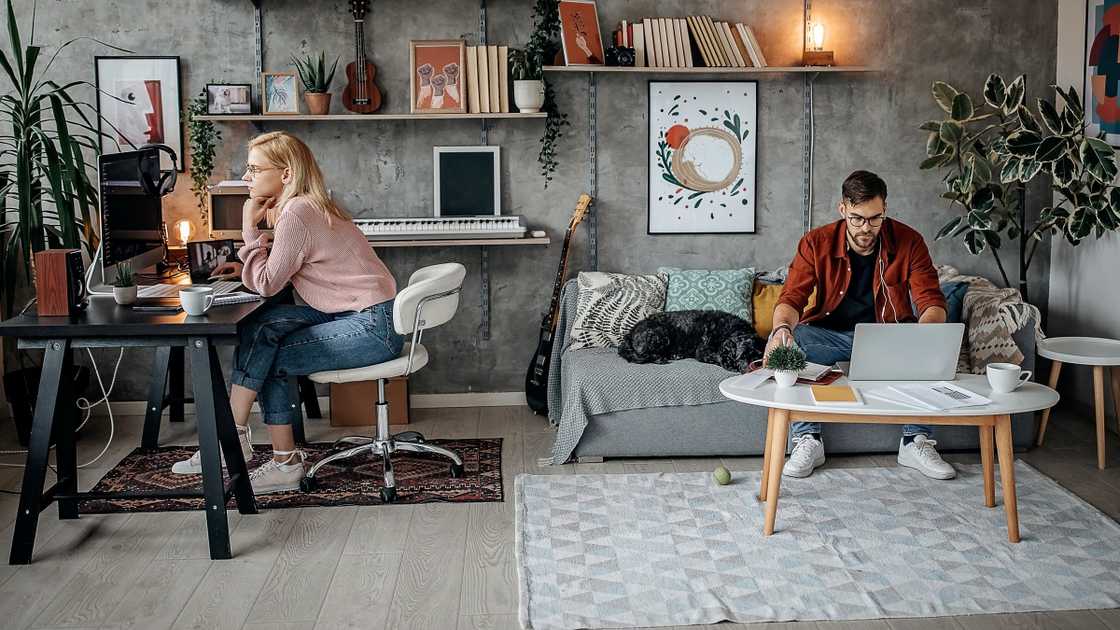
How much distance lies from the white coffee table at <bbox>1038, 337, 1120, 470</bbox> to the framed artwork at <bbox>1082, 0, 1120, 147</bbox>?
2.93 ft

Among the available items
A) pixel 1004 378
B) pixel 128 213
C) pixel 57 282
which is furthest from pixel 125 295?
pixel 1004 378

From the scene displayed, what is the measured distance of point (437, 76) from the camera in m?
4.93

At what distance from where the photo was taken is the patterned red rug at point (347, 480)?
3.83 m

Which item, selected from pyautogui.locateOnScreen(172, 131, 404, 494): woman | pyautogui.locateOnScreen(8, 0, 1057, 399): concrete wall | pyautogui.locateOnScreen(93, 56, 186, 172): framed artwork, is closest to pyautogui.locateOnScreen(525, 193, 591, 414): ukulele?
pyautogui.locateOnScreen(8, 0, 1057, 399): concrete wall

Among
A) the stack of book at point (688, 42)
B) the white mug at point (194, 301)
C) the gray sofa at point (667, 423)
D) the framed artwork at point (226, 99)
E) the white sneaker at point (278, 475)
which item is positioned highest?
the stack of book at point (688, 42)

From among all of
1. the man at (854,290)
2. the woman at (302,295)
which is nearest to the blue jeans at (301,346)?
the woman at (302,295)

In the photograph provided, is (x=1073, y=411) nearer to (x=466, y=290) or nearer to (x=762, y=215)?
(x=762, y=215)

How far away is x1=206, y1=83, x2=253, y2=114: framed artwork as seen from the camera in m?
4.86

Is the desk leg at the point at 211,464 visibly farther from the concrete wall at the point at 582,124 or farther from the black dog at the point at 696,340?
the concrete wall at the point at 582,124

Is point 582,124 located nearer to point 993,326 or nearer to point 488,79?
point 488,79

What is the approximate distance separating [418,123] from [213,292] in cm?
176

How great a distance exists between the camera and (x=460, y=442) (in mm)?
4609

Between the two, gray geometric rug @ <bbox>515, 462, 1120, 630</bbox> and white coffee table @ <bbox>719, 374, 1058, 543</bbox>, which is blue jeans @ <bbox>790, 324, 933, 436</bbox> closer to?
gray geometric rug @ <bbox>515, 462, 1120, 630</bbox>

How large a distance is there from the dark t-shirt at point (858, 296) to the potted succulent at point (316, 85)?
2372 mm
